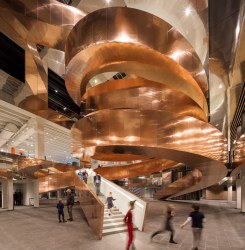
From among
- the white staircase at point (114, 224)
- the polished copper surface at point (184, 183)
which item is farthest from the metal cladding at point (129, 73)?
the polished copper surface at point (184, 183)

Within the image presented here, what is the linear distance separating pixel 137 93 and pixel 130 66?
1.95 meters

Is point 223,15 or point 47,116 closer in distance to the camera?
point 223,15

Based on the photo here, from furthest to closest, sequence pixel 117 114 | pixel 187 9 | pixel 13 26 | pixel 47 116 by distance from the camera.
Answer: pixel 47 116 → pixel 117 114 → pixel 13 26 → pixel 187 9

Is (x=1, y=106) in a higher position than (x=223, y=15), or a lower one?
lower

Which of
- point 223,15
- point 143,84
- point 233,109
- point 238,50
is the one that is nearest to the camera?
point 223,15

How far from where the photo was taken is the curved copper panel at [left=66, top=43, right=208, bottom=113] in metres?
9.34

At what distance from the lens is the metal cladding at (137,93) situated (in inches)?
337

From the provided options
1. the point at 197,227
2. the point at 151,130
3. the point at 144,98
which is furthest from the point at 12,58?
the point at 197,227

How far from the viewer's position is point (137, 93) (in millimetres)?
12578

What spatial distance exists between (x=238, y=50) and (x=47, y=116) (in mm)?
16746

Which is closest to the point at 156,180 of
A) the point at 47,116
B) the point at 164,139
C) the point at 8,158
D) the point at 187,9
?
the point at 47,116

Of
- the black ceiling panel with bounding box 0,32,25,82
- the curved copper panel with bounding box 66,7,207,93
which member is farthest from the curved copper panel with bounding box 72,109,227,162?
the black ceiling panel with bounding box 0,32,25,82

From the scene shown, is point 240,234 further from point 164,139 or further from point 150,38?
point 150,38

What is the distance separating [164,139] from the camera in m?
11.1
